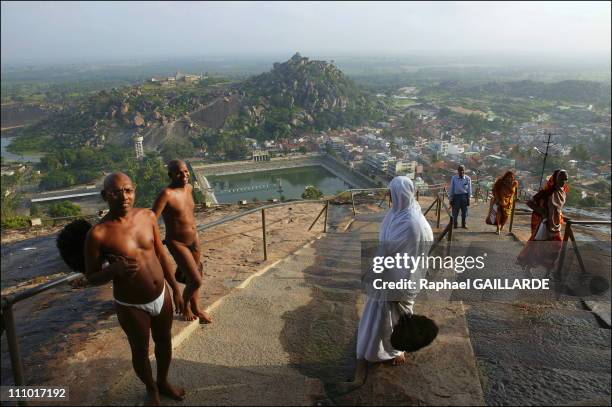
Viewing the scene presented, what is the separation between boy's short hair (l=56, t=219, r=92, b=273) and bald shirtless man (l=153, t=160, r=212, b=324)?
0.80 metres

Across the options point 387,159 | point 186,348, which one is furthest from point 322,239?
point 387,159

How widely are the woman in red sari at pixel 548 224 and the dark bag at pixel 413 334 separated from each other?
1.87 metres

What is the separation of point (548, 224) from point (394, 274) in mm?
2087

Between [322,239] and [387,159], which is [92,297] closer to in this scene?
[322,239]

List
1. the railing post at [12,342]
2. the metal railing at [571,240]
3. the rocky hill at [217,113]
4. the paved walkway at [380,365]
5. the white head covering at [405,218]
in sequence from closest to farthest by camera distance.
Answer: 1. the railing post at [12,342]
2. the paved walkway at [380,365]
3. the white head covering at [405,218]
4. the metal railing at [571,240]
5. the rocky hill at [217,113]

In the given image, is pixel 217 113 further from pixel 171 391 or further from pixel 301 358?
pixel 171 391

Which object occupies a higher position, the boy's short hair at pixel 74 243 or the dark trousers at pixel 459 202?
the boy's short hair at pixel 74 243

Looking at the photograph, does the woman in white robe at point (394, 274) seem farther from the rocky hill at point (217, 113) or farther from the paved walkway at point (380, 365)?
the rocky hill at point (217, 113)

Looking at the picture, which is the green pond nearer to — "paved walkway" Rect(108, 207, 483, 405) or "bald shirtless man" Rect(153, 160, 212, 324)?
"paved walkway" Rect(108, 207, 483, 405)

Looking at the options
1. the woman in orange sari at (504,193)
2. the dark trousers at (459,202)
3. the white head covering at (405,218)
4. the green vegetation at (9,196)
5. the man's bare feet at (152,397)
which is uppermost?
the white head covering at (405,218)

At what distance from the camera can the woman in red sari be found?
3.63 metres

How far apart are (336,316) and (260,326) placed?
57 cm

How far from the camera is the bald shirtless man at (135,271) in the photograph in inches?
76.5

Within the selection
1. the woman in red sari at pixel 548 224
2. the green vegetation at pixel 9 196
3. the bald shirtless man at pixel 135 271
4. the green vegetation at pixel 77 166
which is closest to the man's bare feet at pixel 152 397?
the bald shirtless man at pixel 135 271
